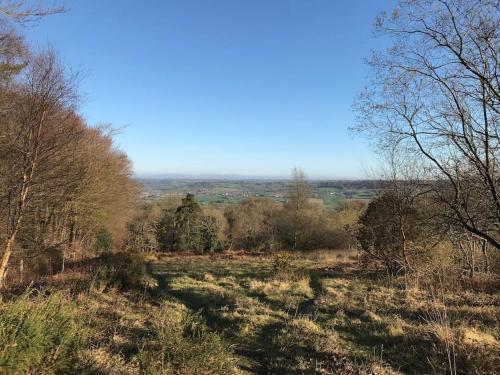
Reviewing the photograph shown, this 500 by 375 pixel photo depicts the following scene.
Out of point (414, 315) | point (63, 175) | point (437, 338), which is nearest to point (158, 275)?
point (63, 175)

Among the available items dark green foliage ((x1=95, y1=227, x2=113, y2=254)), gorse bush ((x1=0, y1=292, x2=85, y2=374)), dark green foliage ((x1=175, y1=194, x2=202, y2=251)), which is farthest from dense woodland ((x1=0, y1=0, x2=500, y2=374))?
dark green foliage ((x1=175, y1=194, x2=202, y2=251))

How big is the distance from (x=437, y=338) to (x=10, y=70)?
9.90 metres

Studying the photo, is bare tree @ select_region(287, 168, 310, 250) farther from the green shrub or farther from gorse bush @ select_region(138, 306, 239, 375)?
gorse bush @ select_region(138, 306, 239, 375)

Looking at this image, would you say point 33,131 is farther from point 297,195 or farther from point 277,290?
point 297,195

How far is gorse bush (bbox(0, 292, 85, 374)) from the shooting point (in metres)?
2.80

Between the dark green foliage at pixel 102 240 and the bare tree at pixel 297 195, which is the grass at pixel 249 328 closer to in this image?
the dark green foliage at pixel 102 240

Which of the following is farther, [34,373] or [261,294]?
[261,294]

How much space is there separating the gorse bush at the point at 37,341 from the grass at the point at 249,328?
10mm

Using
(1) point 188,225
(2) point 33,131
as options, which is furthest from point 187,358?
(1) point 188,225

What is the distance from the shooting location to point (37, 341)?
3.01m

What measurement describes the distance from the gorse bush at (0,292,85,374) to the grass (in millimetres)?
10

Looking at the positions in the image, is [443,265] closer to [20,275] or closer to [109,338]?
[109,338]

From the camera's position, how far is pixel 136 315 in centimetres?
694

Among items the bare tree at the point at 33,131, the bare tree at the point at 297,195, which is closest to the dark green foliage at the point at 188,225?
the bare tree at the point at 297,195
